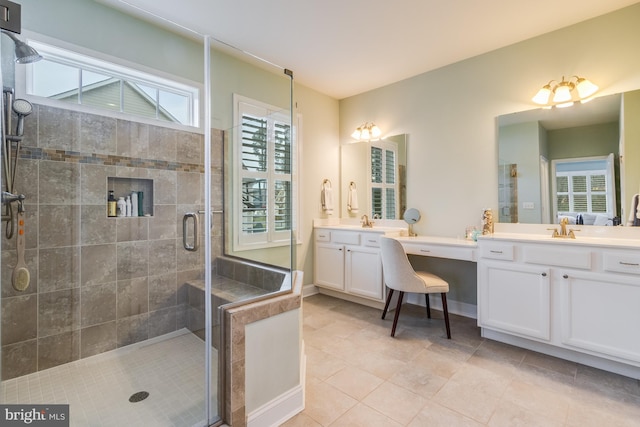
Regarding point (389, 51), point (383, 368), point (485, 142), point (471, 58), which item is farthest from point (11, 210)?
point (471, 58)

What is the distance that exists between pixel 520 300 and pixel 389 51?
8.45 feet

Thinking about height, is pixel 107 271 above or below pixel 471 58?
below

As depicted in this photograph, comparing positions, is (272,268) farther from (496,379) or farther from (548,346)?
(548,346)

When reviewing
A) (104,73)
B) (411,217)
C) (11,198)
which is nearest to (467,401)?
(411,217)

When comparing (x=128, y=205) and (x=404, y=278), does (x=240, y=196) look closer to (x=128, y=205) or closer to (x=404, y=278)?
(x=128, y=205)

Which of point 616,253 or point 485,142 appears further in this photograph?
point 485,142

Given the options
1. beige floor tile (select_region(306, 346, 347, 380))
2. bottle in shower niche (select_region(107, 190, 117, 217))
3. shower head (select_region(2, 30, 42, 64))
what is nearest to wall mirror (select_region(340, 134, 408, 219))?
beige floor tile (select_region(306, 346, 347, 380))

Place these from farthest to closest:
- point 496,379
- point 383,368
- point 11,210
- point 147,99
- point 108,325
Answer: point 147,99, point 108,325, point 383,368, point 496,379, point 11,210

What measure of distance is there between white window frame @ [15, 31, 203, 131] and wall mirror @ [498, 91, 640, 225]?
9.85 feet

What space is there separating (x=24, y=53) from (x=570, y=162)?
4174 mm

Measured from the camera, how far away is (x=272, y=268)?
2139mm

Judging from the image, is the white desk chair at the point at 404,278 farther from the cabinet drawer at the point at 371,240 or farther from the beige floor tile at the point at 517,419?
the beige floor tile at the point at 517,419

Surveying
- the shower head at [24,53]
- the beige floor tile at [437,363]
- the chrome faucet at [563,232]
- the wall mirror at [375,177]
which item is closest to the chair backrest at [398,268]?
the beige floor tile at [437,363]

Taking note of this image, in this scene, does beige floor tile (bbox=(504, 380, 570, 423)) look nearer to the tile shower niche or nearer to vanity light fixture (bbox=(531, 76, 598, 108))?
vanity light fixture (bbox=(531, 76, 598, 108))
